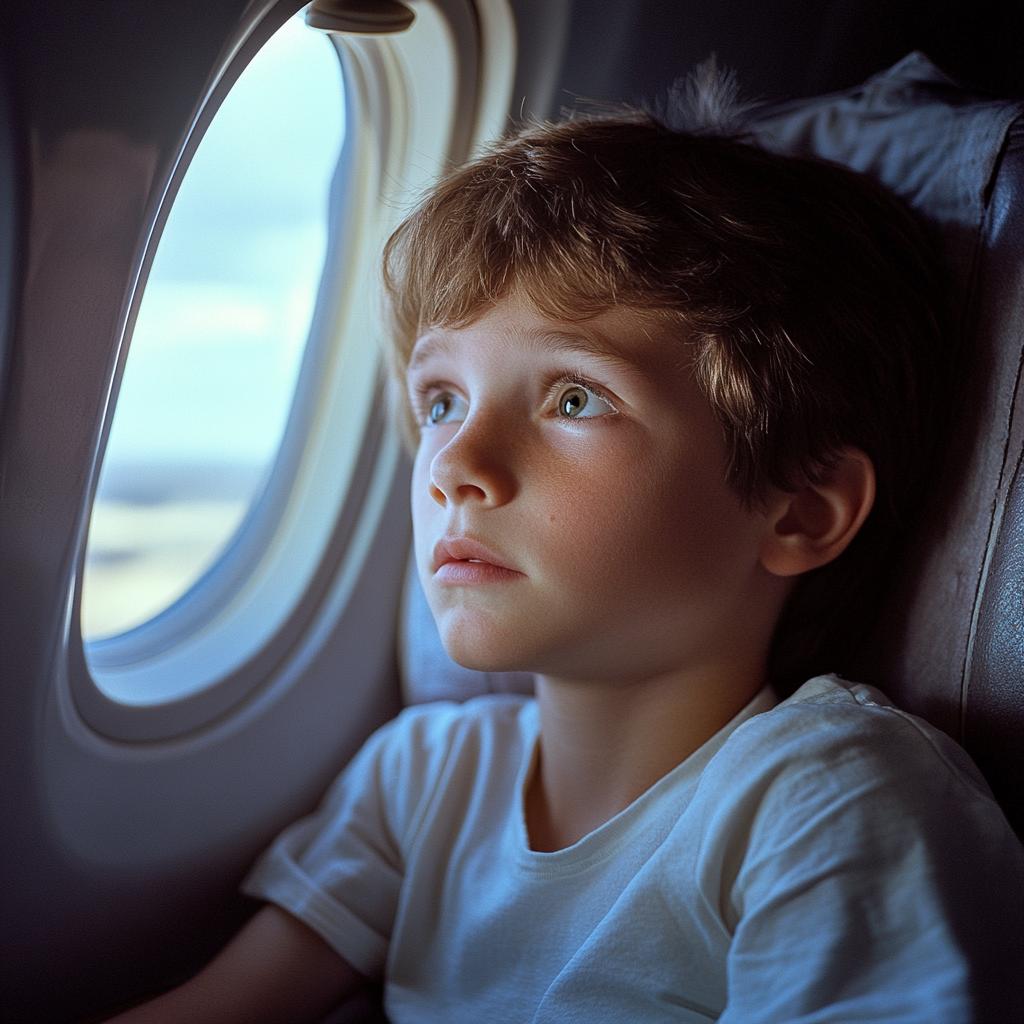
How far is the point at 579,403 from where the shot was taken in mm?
853

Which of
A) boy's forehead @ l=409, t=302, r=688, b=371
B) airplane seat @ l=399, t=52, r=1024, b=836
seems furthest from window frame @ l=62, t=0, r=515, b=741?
airplane seat @ l=399, t=52, r=1024, b=836

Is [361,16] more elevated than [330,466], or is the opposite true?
[361,16]

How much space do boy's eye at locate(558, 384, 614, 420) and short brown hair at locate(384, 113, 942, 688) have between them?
0.07 m

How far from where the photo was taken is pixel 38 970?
98 centimetres

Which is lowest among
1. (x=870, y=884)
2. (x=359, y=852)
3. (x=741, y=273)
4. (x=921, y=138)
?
(x=359, y=852)

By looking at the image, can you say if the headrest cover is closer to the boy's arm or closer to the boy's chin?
the boy's chin

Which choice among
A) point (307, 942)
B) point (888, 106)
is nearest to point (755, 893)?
point (307, 942)

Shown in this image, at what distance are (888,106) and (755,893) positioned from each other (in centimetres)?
88

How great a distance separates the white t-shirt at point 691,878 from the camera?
25.4 inches

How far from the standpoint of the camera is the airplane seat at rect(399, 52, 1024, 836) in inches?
32.2

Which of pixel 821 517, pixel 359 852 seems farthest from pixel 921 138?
pixel 359 852

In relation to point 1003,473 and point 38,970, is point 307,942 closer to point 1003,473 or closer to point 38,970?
point 38,970

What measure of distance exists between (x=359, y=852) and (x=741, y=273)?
799mm

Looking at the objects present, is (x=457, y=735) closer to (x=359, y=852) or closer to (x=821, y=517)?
(x=359, y=852)
